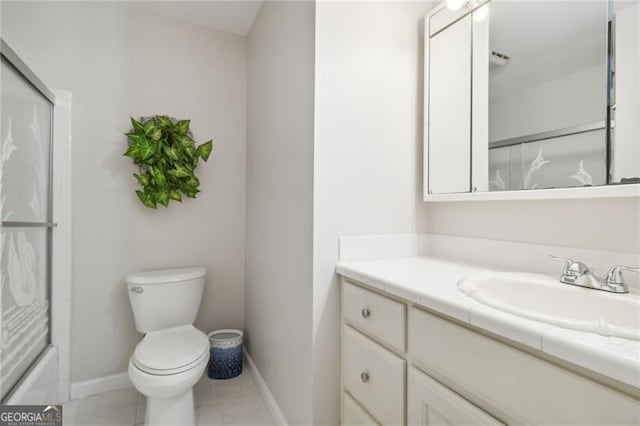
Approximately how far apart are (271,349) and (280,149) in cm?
109

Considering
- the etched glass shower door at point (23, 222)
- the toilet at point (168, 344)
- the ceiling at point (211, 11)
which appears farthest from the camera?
the ceiling at point (211, 11)

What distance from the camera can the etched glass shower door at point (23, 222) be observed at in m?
1.26

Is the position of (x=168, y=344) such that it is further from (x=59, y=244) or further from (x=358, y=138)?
(x=358, y=138)

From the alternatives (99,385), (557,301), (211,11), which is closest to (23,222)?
(99,385)

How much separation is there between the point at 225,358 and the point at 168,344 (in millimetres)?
485

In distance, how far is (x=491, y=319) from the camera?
2.22 ft

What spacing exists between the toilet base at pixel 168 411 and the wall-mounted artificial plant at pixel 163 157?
1.06 metres

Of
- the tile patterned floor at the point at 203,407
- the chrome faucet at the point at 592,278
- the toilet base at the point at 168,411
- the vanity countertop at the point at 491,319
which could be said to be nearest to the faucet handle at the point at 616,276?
the chrome faucet at the point at 592,278

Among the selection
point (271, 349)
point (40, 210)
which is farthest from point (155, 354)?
point (40, 210)

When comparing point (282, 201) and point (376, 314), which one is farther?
point (282, 201)

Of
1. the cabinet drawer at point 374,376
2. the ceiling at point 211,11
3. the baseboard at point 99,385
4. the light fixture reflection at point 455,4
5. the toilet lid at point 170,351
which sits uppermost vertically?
the ceiling at point 211,11

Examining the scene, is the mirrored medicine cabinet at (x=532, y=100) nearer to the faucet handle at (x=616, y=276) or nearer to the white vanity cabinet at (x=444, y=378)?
the faucet handle at (x=616, y=276)

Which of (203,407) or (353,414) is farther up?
(353,414)

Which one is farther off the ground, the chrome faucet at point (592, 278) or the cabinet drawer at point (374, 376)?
the chrome faucet at point (592, 278)
